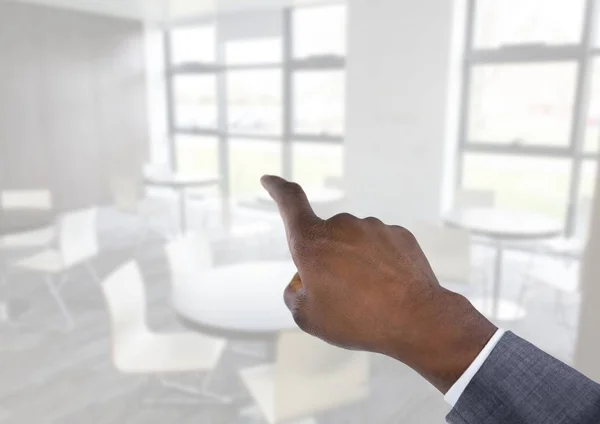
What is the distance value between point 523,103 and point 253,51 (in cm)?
245

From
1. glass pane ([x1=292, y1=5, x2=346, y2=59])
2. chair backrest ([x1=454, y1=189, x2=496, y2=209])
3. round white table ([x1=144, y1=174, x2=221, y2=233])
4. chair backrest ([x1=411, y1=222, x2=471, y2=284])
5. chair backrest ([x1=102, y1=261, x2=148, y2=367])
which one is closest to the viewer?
chair backrest ([x1=102, y1=261, x2=148, y2=367])

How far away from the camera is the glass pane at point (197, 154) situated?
5309 millimetres

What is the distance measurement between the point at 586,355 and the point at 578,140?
126 inches

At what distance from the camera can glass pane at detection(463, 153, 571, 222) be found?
3894 millimetres

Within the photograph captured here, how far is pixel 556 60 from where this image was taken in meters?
3.93

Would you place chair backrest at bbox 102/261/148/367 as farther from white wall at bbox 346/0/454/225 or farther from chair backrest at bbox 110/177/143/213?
chair backrest at bbox 110/177/143/213

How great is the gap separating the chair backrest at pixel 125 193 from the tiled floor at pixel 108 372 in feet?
3.45

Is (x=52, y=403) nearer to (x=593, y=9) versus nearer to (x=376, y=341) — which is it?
(x=376, y=341)

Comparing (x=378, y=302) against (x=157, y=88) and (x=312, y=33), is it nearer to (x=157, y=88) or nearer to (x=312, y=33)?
(x=312, y=33)

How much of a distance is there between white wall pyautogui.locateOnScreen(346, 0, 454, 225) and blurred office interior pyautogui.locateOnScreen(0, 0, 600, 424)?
0.02 m

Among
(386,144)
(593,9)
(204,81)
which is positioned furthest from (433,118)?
(204,81)

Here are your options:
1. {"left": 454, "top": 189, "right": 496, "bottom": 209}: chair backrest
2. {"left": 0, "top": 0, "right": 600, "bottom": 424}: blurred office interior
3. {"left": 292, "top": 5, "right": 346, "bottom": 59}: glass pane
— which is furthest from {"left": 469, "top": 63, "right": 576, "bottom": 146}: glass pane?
{"left": 292, "top": 5, "right": 346, "bottom": 59}: glass pane

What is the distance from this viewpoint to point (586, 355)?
1207 mm

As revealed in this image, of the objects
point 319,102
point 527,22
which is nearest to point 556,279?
point 527,22
